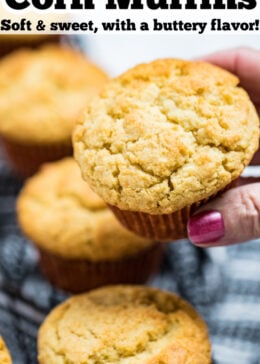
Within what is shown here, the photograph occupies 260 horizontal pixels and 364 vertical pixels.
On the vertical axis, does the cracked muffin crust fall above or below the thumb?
below

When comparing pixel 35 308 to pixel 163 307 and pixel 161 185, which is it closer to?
pixel 163 307

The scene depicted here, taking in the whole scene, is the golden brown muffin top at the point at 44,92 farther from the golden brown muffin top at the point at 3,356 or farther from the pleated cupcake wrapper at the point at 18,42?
the golden brown muffin top at the point at 3,356

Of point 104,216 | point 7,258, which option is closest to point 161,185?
point 104,216

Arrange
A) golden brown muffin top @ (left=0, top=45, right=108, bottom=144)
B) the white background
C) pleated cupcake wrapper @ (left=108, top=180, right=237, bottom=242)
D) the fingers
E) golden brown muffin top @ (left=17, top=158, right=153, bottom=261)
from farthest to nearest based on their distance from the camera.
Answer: the white background < golden brown muffin top @ (left=0, top=45, right=108, bottom=144) < golden brown muffin top @ (left=17, top=158, right=153, bottom=261) < the fingers < pleated cupcake wrapper @ (left=108, top=180, right=237, bottom=242)

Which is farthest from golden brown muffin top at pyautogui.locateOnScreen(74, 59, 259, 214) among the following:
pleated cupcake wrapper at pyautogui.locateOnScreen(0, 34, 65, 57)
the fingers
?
pleated cupcake wrapper at pyautogui.locateOnScreen(0, 34, 65, 57)

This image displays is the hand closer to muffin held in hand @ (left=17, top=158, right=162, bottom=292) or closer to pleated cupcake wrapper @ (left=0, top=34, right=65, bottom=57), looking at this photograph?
muffin held in hand @ (left=17, top=158, right=162, bottom=292)

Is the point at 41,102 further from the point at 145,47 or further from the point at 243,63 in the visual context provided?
the point at 243,63
